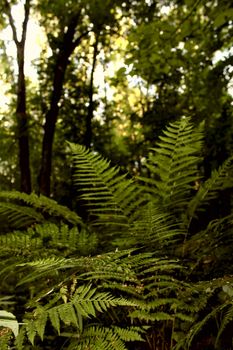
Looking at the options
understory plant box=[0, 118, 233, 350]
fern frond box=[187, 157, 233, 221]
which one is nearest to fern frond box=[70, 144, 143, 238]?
understory plant box=[0, 118, 233, 350]

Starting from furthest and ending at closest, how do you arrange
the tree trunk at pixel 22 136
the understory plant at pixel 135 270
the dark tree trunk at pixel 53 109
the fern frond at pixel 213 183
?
the tree trunk at pixel 22 136
the dark tree trunk at pixel 53 109
the fern frond at pixel 213 183
the understory plant at pixel 135 270

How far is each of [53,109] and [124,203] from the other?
7.04 m

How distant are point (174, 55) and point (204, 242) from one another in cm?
325

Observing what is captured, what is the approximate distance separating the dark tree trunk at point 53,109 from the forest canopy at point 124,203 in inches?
1.1

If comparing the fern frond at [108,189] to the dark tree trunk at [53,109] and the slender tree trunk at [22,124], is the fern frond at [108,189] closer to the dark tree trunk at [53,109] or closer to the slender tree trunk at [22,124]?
the dark tree trunk at [53,109]

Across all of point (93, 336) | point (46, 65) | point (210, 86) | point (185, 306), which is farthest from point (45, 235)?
point (46, 65)

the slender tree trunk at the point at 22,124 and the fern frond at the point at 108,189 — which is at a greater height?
the slender tree trunk at the point at 22,124

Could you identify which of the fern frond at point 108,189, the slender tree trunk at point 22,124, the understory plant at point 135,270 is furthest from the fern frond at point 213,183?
the slender tree trunk at point 22,124

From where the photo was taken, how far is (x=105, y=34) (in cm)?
996

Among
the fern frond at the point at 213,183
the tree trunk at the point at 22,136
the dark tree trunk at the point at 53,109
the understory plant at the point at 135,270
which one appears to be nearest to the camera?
the understory plant at the point at 135,270

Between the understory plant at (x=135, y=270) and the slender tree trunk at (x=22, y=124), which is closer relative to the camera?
the understory plant at (x=135, y=270)

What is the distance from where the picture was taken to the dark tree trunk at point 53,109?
26.7 ft

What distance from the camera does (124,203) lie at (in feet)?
5.98

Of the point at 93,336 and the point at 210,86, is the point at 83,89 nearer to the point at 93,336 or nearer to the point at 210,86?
the point at 210,86
